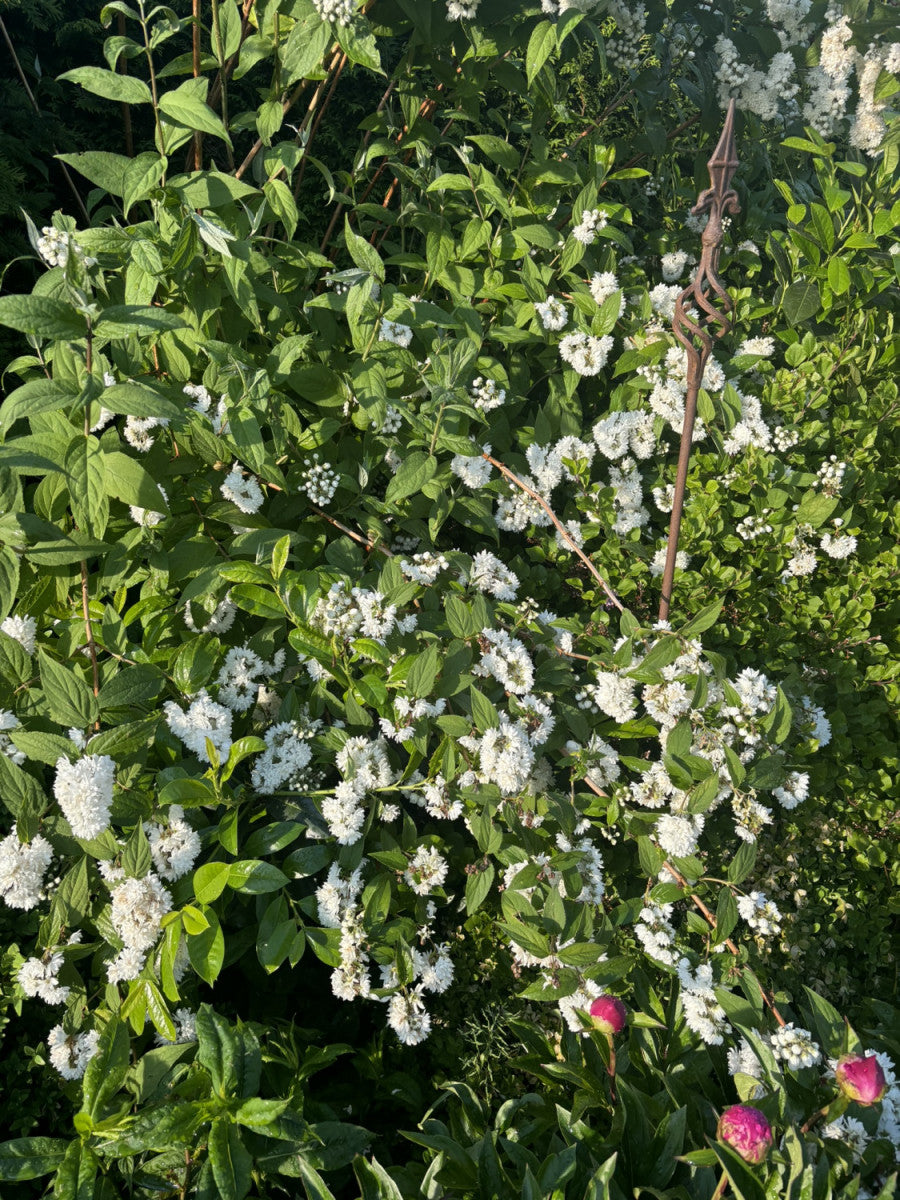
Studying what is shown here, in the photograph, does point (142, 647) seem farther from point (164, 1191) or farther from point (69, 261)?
point (164, 1191)

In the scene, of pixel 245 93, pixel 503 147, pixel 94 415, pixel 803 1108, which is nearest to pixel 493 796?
pixel 803 1108

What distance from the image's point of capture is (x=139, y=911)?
1423 millimetres

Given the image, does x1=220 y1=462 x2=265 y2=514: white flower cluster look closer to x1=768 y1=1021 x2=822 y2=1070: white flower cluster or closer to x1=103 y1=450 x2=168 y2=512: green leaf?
x1=103 y1=450 x2=168 y2=512: green leaf

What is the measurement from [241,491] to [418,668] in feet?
1.76

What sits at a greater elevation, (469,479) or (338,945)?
(469,479)

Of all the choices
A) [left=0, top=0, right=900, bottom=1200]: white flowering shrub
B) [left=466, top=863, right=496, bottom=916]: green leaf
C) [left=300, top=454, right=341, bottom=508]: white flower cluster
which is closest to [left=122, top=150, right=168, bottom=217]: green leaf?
[left=0, top=0, right=900, bottom=1200]: white flowering shrub

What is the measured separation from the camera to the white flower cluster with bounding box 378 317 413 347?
6.81ft

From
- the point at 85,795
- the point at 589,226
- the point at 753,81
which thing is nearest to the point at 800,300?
the point at 589,226

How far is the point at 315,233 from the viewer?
2895 millimetres

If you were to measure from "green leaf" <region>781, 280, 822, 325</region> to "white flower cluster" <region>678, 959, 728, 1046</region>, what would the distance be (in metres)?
1.78

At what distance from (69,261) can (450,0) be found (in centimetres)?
131

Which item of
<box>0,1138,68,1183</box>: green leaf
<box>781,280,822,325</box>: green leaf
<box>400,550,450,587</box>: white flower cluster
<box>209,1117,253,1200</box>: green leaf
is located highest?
<box>781,280,822,325</box>: green leaf

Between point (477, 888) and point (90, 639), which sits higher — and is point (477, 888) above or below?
below

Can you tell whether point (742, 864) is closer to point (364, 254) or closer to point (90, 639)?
point (90, 639)
